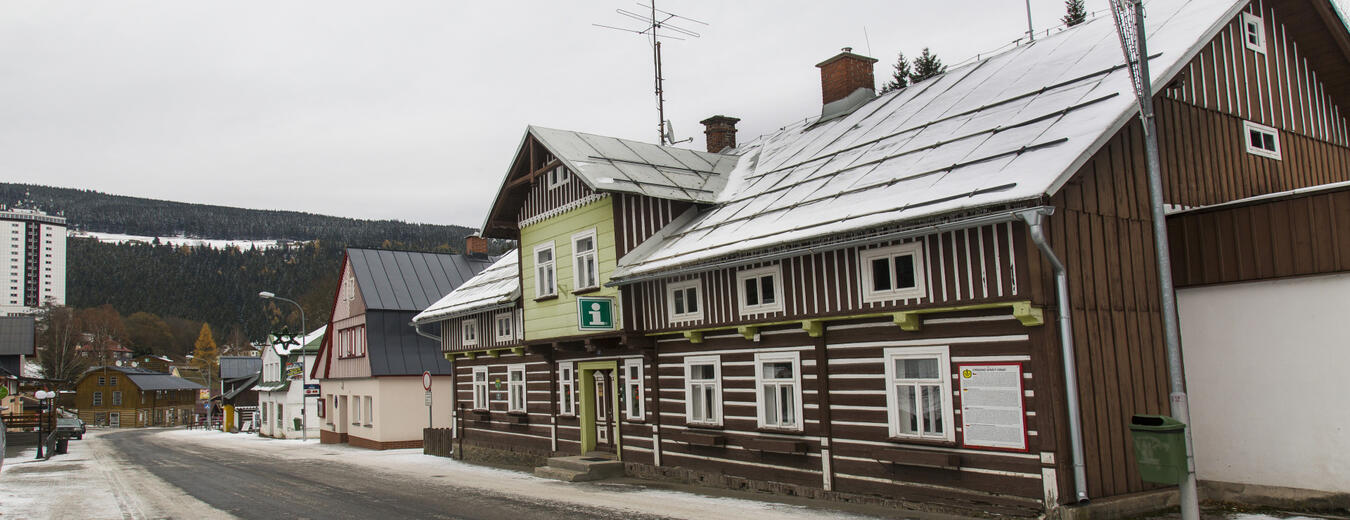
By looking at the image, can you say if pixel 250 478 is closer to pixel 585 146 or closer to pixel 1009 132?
pixel 585 146

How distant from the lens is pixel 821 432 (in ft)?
49.8

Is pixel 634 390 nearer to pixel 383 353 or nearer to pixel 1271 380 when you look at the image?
pixel 1271 380

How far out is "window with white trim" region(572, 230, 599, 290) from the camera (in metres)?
20.7

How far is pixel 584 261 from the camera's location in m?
21.1

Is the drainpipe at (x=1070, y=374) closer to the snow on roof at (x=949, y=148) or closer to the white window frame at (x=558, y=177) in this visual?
the snow on roof at (x=949, y=148)

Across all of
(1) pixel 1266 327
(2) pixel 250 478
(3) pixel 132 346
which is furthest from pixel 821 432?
(3) pixel 132 346

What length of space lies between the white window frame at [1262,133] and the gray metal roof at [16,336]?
75.1 m

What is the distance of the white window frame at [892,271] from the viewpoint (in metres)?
13.1

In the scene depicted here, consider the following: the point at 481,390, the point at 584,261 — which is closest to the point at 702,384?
the point at 584,261

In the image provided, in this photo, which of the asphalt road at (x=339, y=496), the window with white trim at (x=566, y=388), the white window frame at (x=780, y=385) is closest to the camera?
the asphalt road at (x=339, y=496)

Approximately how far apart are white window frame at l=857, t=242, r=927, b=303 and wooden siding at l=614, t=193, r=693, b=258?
647 cm

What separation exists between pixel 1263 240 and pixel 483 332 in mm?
20362

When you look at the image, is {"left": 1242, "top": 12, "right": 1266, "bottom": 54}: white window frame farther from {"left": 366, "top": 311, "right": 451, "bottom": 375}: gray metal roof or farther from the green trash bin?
{"left": 366, "top": 311, "right": 451, "bottom": 375}: gray metal roof

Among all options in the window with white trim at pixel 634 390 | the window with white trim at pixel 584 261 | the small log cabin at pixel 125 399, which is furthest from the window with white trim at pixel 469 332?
the small log cabin at pixel 125 399
